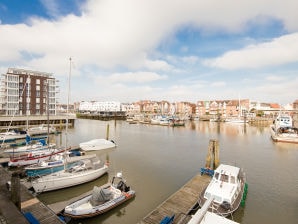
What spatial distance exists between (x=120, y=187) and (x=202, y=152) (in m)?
19.3

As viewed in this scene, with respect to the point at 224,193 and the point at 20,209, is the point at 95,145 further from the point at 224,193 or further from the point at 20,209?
the point at 224,193

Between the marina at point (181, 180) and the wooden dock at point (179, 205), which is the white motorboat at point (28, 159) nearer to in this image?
the marina at point (181, 180)

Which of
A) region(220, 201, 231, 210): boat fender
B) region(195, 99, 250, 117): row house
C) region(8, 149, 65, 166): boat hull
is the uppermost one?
region(195, 99, 250, 117): row house

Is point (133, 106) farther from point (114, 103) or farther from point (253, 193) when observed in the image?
point (253, 193)

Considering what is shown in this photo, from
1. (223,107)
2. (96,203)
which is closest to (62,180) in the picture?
(96,203)

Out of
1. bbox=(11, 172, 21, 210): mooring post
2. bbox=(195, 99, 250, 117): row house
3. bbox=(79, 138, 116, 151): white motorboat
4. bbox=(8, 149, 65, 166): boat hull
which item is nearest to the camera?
bbox=(11, 172, 21, 210): mooring post

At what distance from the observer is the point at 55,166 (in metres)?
18.3

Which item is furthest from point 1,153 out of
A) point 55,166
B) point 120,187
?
point 120,187

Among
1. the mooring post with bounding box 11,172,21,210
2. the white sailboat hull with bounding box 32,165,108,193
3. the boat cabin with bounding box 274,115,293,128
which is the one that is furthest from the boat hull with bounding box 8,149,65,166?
the boat cabin with bounding box 274,115,293,128

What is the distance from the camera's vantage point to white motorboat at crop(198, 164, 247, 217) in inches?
448

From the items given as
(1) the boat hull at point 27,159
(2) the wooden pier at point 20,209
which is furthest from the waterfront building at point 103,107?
Answer: (2) the wooden pier at point 20,209

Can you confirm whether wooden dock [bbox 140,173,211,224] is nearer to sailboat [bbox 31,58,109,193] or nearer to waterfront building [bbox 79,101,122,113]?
sailboat [bbox 31,58,109,193]

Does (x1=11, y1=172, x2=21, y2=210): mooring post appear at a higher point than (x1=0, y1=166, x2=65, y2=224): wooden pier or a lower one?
higher

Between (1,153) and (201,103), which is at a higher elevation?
(201,103)
